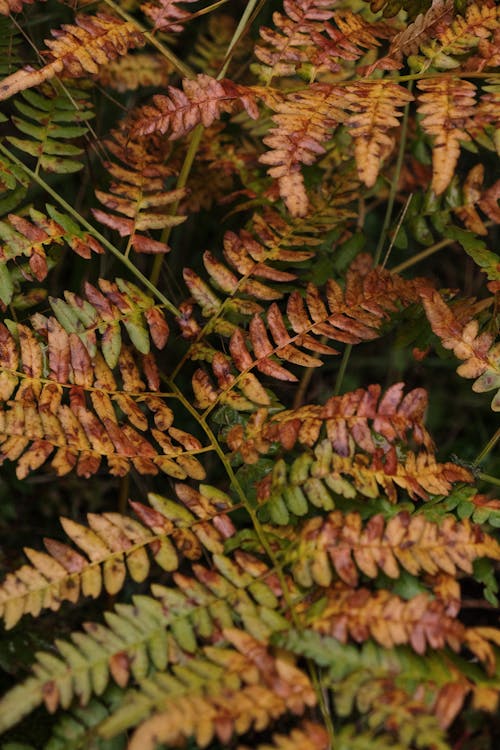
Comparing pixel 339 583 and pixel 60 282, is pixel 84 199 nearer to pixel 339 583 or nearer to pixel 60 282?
pixel 60 282

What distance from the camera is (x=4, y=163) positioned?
4.57 feet

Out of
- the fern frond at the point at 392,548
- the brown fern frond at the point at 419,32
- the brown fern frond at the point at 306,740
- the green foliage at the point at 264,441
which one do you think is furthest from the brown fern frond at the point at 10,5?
the brown fern frond at the point at 306,740

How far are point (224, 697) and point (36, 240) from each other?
0.79m

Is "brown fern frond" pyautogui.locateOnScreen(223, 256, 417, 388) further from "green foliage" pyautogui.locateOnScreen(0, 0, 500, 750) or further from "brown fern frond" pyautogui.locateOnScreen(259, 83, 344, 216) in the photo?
"brown fern frond" pyautogui.locateOnScreen(259, 83, 344, 216)

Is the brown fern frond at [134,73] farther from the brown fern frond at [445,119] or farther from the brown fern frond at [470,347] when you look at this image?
the brown fern frond at [470,347]

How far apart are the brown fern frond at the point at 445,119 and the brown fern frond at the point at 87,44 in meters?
0.47

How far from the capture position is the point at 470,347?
48.5 inches

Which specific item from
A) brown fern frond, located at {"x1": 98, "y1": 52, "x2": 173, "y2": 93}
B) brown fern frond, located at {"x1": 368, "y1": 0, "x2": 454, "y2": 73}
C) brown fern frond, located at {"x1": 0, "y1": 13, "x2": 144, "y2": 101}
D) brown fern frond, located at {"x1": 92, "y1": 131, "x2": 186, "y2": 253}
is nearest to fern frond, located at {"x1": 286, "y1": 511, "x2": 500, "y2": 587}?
brown fern frond, located at {"x1": 92, "y1": 131, "x2": 186, "y2": 253}

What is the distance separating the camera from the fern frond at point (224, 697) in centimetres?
84

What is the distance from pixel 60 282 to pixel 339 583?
1517 mm

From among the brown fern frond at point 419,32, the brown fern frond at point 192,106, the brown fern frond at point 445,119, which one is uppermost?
the brown fern frond at point 419,32

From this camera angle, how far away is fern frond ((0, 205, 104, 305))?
4.30 ft

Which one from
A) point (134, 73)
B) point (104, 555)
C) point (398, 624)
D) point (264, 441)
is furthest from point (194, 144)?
point (398, 624)

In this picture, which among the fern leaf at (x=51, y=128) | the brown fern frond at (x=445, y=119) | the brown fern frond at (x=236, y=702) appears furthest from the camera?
the fern leaf at (x=51, y=128)
